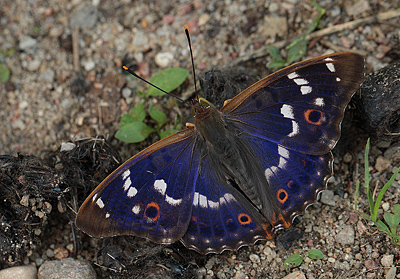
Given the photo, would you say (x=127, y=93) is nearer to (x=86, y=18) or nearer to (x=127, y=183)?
(x=86, y=18)

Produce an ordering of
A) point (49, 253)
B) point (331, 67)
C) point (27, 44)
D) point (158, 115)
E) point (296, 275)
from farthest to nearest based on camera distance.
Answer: point (27, 44) < point (158, 115) < point (49, 253) < point (296, 275) < point (331, 67)

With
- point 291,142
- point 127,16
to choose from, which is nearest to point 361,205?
point 291,142

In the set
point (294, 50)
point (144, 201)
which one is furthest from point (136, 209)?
point (294, 50)

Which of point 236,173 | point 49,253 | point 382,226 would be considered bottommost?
point 382,226

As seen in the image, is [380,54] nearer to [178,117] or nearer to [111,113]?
[178,117]

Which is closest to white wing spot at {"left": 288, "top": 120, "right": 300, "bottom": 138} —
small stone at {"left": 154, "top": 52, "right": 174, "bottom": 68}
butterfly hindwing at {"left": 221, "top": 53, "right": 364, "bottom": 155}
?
butterfly hindwing at {"left": 221, "top": 53, "right": 364, "bottom": 155}

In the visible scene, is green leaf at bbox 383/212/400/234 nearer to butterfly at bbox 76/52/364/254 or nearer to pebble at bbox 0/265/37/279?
butterfly at bbox 76/52/364/254

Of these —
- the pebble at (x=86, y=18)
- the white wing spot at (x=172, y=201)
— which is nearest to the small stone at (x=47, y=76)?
the pebble at (x=86, y=18)
